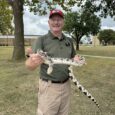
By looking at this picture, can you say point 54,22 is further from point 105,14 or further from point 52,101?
point 105,14

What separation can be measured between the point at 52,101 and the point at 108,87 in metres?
7.05

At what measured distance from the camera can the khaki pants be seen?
197 inches

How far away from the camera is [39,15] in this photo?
28.2 meters

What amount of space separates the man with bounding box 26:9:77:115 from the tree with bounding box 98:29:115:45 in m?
105

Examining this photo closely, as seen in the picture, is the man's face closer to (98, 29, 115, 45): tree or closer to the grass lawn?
the grass lawn

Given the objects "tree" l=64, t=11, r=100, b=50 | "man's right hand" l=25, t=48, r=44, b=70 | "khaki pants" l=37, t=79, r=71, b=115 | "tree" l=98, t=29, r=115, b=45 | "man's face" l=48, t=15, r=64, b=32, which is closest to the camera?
"man's right hand" l=25, t=48, r=44, b=70

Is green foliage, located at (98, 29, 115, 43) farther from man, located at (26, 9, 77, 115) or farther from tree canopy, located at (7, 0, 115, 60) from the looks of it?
man, located at (26, 9, 77, 115)

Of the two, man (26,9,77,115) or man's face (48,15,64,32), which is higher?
man's face (48,15,64,32)

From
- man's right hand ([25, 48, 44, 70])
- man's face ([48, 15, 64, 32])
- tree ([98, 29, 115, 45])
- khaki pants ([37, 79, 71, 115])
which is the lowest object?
tree ([98, 29, 115, 45])

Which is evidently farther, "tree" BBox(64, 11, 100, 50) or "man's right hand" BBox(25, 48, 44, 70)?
"tree" BBox(64, 11, 100, 50)

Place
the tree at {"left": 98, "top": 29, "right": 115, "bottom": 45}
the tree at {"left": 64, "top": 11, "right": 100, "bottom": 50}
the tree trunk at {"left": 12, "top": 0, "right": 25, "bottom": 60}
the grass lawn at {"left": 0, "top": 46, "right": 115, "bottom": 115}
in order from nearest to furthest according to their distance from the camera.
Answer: the grass lawn at {"left": 0, "top": 46, "right": 115, "bottom": 115} < the tree trunk at {"left": 12, "top": 0, "right": 25, "bottom": 60} < the tree at {"left": 64, "top": 11, "right": 100, "bottom": 50} < the tree at {"left": 98, "top": 29, "right": 115, "bottom": 45}

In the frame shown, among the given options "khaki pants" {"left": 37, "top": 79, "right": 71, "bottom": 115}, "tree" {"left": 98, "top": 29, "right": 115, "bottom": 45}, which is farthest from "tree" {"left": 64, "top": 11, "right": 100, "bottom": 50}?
"tree" {"left": 98, "top": 29, "right": 115, "bottom": 45}

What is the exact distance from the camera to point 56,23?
16.0 feet

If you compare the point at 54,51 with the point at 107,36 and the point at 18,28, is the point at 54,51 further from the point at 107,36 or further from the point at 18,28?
the point at 107,36
